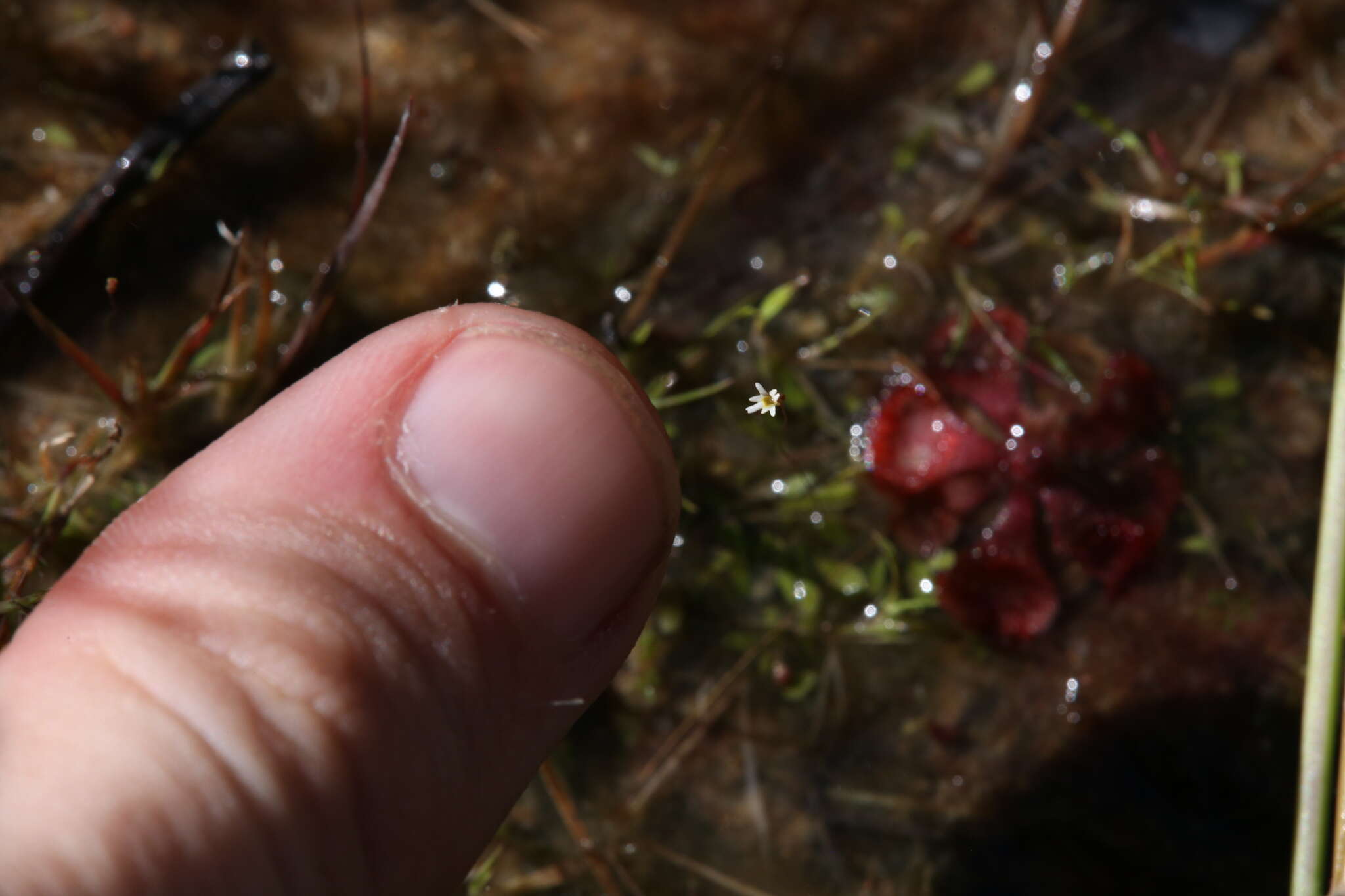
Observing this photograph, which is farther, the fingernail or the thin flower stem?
the thin flower stem

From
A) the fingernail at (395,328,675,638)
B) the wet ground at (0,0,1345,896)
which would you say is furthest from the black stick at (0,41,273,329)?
the fingernail at (395,328,675,638)

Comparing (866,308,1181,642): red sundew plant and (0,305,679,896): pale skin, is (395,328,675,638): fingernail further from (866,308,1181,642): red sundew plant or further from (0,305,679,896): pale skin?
(866,308,1181,642): red sundew plant

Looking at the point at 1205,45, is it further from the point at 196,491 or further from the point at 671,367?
the point at 196,491

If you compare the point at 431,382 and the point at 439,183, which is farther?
the point at 439,183

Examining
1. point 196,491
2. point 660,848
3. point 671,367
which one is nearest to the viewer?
point 196,491

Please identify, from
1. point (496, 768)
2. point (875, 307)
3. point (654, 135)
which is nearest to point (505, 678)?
point (496, 768)

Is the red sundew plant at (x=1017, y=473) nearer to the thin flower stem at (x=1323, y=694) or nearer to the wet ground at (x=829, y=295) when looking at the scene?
the wet ground at (x=829, y=295)

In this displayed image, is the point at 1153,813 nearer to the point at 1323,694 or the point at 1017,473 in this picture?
the point at 1323,694
